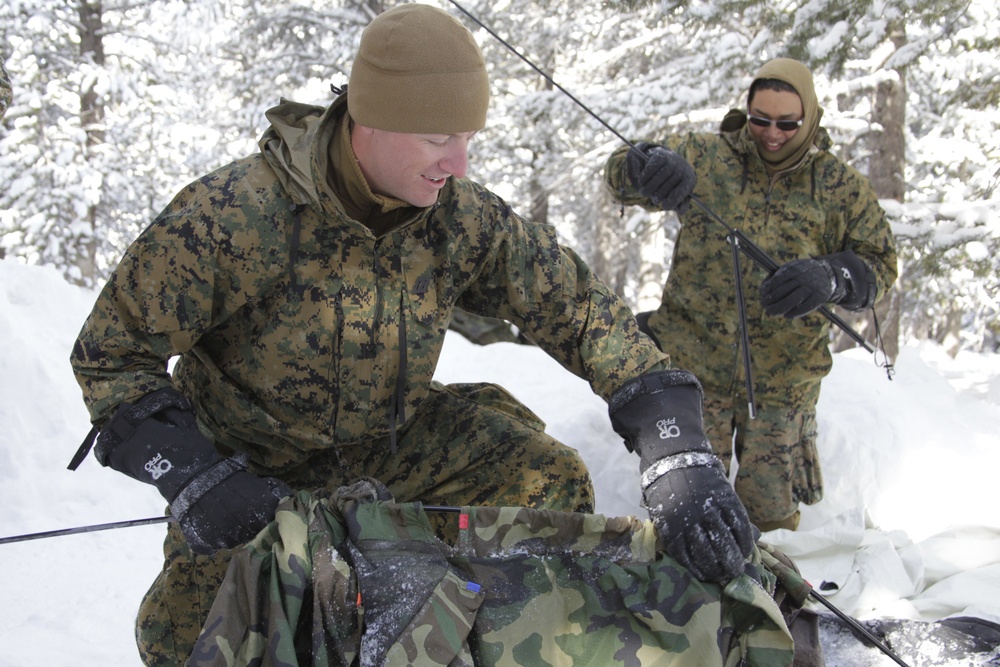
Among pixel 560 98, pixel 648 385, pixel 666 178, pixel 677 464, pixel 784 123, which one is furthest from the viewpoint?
pixel 560 98

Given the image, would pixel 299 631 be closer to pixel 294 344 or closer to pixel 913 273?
pixel 294 344

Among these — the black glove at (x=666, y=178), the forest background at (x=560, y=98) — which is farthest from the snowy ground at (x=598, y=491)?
the forest background at (x=560, y=98)

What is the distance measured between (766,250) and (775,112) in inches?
27.1

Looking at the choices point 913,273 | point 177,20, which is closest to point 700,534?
point 913,273

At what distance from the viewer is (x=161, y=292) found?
2.27 meters

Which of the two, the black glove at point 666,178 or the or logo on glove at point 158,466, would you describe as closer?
the or logo on glove at point 158,466

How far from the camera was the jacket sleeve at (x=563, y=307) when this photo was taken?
2.55 m

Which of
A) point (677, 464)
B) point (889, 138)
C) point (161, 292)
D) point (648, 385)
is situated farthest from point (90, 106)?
point (677, 464)

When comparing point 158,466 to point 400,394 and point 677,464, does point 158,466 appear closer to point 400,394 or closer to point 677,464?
point 400,394

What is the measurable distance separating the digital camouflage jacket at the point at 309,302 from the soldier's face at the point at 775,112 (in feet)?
6.67

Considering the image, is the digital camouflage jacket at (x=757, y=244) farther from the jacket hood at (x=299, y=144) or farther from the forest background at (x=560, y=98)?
the forest background at (x=560, y=98)

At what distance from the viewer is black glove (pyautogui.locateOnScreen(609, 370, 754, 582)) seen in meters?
2.06

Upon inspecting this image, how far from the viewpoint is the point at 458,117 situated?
92.0 inches

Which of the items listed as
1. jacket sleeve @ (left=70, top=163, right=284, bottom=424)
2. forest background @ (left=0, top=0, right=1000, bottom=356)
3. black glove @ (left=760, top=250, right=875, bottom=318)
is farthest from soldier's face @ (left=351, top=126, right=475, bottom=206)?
forest background @ (left=0, top=0, right=1000, bottom=356)
